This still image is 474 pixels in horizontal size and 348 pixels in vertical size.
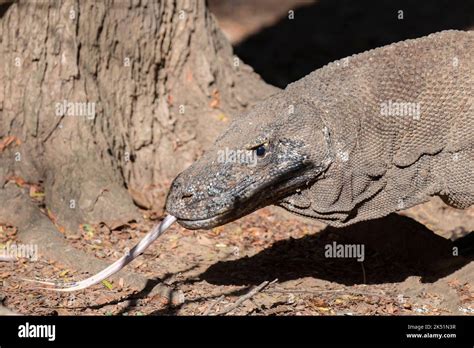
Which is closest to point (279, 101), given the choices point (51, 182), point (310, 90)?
point (310, 90)

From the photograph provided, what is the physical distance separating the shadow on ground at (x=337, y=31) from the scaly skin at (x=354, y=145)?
558 centimetres

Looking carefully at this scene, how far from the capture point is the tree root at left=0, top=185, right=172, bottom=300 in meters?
6.11

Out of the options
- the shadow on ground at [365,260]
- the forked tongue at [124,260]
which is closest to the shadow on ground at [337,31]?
the shadow on ground at [365,260]

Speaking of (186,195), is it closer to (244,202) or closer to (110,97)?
(244,202)

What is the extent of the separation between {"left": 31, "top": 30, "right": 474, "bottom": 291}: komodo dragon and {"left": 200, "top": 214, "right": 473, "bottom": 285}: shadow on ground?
96cm

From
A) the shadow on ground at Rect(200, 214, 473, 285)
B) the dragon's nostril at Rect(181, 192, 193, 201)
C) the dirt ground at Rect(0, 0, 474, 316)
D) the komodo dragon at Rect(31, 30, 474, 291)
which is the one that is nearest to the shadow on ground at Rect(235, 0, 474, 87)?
the dirt ground at Rect(0, 0, 474, 316)

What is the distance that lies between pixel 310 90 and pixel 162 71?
2.40 m

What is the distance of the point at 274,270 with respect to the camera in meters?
6.77

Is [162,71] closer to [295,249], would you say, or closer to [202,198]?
[295,249]

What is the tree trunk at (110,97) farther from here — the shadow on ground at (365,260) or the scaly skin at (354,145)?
the scaly skin at (354,145)

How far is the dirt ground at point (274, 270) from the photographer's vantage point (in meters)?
5.74

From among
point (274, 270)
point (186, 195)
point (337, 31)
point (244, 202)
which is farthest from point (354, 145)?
point (337, 31)

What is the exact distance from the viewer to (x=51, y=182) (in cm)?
694

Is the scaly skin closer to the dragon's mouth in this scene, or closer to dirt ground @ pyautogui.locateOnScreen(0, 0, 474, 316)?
the dragon's mouth
